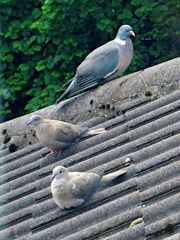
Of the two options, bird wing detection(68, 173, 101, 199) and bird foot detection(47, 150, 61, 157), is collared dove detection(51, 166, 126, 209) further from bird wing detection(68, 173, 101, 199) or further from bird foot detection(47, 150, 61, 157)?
bird foot detection(47, 150, 61, 157)

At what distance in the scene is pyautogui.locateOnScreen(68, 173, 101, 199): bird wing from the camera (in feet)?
16.4

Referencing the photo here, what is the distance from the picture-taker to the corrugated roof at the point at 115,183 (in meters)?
4.39

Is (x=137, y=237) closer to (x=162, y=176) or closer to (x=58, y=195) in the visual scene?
(x=162, y=176)

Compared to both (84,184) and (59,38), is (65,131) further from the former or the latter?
(59,38)

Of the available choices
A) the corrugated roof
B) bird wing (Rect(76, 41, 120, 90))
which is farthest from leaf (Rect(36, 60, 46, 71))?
the corrugated roof

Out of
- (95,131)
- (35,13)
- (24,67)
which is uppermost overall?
(95,131)

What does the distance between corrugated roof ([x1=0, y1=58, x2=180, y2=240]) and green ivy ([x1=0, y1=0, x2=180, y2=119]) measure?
11.0 ft

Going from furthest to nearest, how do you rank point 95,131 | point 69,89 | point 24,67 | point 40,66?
point 24,67 < point 40,66 < point 69,89 < point 95,131

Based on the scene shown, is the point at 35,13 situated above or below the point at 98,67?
below

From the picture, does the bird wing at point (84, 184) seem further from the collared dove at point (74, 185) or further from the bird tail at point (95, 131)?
the bird tail at point (95, 131)

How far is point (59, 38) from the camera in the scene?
954cm

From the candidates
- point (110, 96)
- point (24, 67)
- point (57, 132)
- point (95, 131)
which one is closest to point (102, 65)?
point (110, 96)

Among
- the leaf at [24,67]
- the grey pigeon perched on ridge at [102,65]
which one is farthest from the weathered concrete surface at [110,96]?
the leaf at [24,67]

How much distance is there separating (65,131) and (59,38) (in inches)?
147
